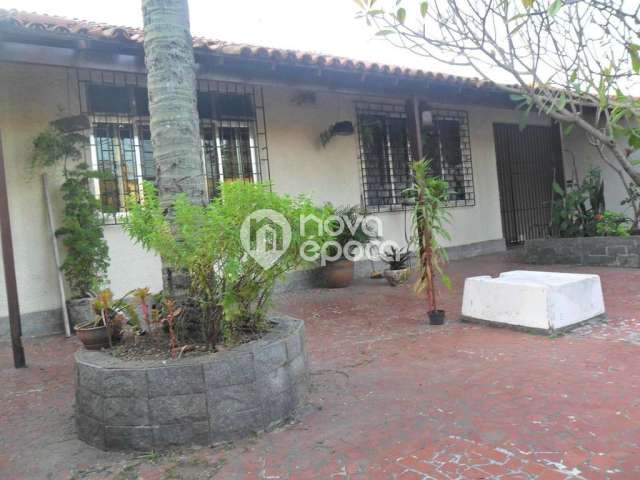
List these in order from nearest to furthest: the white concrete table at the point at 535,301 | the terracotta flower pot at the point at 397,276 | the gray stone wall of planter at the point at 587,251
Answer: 1. the white concrete table at the point at 535,301
2. the terracotta flower pot at the point at 397,276
3. the gray stone wall of planter at the point at 587,251

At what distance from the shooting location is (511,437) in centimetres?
284

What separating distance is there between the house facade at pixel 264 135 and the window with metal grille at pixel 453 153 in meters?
0.03

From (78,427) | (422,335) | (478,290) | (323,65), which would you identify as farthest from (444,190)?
(78,427)

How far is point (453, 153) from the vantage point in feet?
36.0

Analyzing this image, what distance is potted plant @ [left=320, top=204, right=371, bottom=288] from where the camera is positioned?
27.0ft

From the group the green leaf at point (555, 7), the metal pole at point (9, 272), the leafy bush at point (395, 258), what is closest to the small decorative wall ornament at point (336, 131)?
the leafy bush at point (395, 258)

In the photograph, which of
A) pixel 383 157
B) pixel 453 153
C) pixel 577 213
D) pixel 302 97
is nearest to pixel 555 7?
pixel 302 97

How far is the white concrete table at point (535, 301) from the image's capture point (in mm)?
4863

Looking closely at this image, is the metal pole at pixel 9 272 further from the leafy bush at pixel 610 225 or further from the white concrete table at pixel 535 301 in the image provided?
the leafy bush at pixel 610 225

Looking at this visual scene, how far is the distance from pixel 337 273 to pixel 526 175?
6792mm

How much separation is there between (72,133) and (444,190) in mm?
4293

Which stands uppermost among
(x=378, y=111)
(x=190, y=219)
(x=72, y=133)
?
(x=378, y=111)

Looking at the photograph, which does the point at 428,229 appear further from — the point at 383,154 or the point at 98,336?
the point at 383,154

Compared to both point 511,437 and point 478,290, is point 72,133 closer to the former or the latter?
point 478,290
